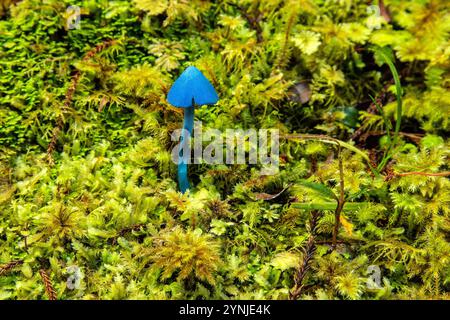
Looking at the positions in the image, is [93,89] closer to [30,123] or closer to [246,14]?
[30,123]

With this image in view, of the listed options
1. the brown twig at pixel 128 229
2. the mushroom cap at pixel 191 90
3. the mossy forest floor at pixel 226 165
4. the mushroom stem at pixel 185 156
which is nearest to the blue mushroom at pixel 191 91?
the mushroom cap at pixel 191 90

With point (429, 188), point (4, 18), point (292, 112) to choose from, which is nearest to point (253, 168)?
point (292, 112)

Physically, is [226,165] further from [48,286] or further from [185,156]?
[48,286]

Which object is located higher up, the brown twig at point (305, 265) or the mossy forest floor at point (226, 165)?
the mossy forest floor at point (226, 165)

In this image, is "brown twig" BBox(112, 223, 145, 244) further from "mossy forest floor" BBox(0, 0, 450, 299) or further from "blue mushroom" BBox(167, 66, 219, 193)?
"blue mushroom" BBox(167, 66, 219, 193)

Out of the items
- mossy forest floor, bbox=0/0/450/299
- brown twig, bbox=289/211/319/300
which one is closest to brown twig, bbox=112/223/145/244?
mossy forest floor, bbox=0/0/450/299

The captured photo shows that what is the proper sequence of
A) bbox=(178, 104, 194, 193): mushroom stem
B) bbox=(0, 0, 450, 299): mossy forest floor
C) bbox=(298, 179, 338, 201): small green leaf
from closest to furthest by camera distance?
1. bbox=(298, 179, 338, 201): small green leaf
2. bbox=(0, 0, 450, 299): mossy forest floor
3. bbox=(178, 104, 194, 193): mushroom stem

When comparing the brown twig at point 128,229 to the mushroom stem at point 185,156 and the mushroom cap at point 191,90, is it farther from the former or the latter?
the mushroom cap at point 191,90

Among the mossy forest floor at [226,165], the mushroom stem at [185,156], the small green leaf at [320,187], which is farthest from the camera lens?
the mushroom stem at [185,156]
